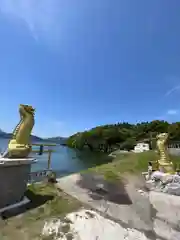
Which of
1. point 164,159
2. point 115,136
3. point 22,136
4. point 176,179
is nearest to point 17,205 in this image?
point 22,136

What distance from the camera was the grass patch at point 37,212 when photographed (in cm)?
383

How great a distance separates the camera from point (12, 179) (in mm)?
5051

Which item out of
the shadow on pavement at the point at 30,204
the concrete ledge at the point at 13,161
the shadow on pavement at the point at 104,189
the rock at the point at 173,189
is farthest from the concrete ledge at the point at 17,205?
the rock at the point at 173,189

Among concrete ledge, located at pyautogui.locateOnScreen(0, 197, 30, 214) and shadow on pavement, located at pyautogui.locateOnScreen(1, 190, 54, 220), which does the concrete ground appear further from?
concrete ledge, located at pyautogui.locateOnScreen(0, 197, 30, 214)

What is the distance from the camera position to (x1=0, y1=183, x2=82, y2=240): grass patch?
383cm

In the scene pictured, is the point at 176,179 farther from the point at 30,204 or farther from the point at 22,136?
the point at 22,136

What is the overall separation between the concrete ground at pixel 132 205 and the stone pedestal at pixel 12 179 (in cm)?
192

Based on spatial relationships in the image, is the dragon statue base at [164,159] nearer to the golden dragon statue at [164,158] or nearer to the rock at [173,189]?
the golden dragon statue at [164,158]

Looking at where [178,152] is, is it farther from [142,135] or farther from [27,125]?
[142,135]

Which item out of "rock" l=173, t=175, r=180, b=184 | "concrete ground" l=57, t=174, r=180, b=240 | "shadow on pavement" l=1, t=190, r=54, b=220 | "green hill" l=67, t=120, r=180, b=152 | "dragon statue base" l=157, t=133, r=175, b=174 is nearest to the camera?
"concrete ground" l=57, t=174, r=180, b=240

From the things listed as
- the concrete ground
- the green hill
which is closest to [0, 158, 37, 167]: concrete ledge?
the concrete ground

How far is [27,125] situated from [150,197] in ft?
17.1

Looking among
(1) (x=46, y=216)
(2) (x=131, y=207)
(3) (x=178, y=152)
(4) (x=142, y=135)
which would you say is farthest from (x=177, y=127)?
(1) (x=46, y=216)

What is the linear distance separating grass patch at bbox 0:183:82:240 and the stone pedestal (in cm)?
46
